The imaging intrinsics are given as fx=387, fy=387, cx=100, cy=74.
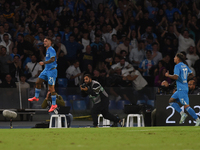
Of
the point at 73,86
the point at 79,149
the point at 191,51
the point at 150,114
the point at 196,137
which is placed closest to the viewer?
the point at 79,149

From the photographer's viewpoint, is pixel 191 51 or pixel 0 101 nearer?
pixel 0 101

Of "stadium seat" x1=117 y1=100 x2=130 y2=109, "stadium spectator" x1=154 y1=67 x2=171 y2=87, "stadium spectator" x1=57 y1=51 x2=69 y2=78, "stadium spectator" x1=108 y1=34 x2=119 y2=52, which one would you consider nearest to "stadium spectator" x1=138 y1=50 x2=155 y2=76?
"stadium spectator" x1=154 y1=67 x2=171 y2=87

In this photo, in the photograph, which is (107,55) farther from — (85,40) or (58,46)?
(58,46)

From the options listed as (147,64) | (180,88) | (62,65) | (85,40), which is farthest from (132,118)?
(85,40)

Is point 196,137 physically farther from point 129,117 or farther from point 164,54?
point 164,54

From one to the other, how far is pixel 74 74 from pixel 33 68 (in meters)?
1.58

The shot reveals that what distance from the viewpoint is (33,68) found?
14711 mm

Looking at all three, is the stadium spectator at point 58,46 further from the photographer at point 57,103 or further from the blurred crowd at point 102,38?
the photographer at point 57,103

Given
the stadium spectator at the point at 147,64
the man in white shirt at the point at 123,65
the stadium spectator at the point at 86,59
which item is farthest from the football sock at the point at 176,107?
the stadium spectator at the point at 86,59

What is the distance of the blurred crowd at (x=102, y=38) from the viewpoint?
14.7 m

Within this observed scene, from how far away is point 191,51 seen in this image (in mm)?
15984

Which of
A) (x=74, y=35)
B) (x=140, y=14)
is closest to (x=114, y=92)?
(x=74, y=35)

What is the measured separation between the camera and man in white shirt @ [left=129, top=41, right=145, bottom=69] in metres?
15.7

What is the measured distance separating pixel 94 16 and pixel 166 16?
3.30 meters
